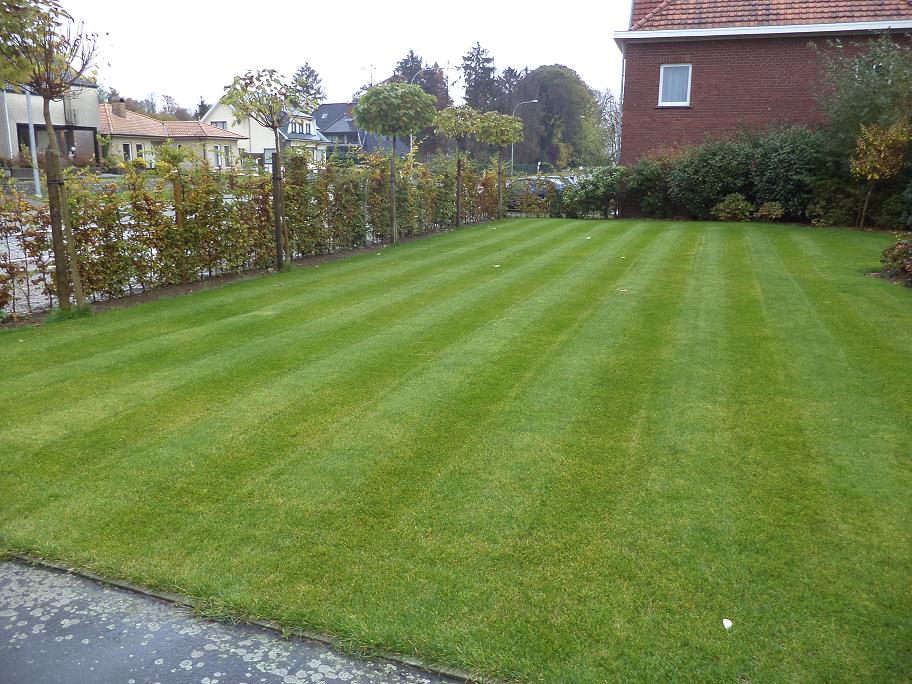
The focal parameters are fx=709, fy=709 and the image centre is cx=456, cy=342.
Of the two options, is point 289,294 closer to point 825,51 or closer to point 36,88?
point 36,88

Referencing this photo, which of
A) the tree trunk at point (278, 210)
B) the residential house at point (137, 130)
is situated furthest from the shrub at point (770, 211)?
the residential house at point (137, 130)

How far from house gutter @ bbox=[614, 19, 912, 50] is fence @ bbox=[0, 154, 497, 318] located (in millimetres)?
11016

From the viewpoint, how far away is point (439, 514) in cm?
387

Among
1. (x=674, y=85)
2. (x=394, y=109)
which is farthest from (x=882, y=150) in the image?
(x=394, y=109)

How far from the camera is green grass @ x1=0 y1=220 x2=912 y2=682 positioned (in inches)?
118

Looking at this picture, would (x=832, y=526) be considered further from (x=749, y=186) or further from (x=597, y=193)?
(x=597, y=193)

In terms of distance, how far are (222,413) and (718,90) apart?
67.6 feet

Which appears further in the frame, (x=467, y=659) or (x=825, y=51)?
(x=825, y=51)

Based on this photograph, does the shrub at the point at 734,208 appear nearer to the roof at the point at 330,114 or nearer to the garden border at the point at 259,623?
the garden border at the point at 259,623

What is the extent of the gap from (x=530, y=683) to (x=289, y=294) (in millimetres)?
7825

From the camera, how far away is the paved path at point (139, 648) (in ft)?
9.09

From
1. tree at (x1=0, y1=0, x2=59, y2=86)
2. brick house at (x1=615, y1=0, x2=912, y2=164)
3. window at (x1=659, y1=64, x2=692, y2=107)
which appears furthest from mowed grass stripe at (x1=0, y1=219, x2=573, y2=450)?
window at (x1=659, y1=64, x2=692, y2=107)

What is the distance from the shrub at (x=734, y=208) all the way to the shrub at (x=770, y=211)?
0.88 feet

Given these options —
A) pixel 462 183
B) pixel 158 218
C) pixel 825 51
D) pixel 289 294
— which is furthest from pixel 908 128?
pixel 158 218
